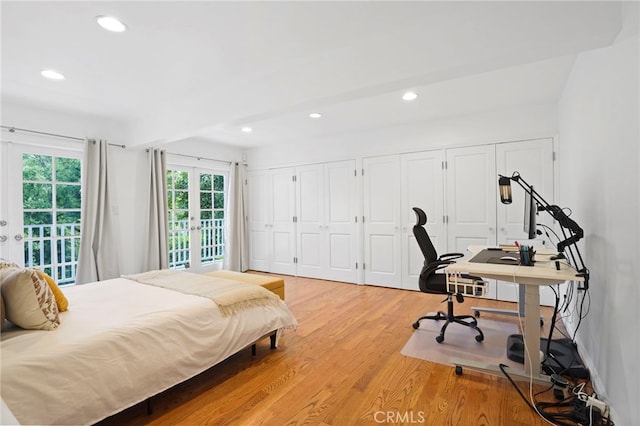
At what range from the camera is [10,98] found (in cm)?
318

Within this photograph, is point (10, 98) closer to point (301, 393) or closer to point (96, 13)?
point (96, 13)

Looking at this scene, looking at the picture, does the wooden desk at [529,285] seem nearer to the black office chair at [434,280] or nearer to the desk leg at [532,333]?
the desk leg at [532,333]

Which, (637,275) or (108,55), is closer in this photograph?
(637,275)

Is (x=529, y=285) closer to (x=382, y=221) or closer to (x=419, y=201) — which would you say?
(x=419, y=201)

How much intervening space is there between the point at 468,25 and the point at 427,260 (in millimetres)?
1934

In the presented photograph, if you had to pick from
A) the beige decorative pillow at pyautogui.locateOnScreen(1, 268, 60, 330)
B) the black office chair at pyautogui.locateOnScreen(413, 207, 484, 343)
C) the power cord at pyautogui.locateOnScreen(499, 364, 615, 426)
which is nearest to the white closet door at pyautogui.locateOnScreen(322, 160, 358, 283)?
the black office chair at pyautogui.locateOnScreen(413, 207, 484, 343)

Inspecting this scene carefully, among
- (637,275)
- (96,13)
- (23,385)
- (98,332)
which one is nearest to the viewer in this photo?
(23,385)

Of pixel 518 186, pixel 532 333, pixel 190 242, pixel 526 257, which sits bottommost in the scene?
pixel 532 333

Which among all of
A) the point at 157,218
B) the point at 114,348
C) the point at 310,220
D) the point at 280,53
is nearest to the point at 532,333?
the point at 114,348

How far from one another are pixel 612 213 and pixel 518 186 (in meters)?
2.22

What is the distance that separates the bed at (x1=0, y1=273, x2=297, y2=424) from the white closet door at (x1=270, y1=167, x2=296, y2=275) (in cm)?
323

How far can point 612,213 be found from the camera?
1775 mm

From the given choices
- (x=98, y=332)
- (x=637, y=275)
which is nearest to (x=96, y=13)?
(x=98, y=332)

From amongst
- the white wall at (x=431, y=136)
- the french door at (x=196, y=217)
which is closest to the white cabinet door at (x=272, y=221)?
the white wall at (x=431, y=136)
